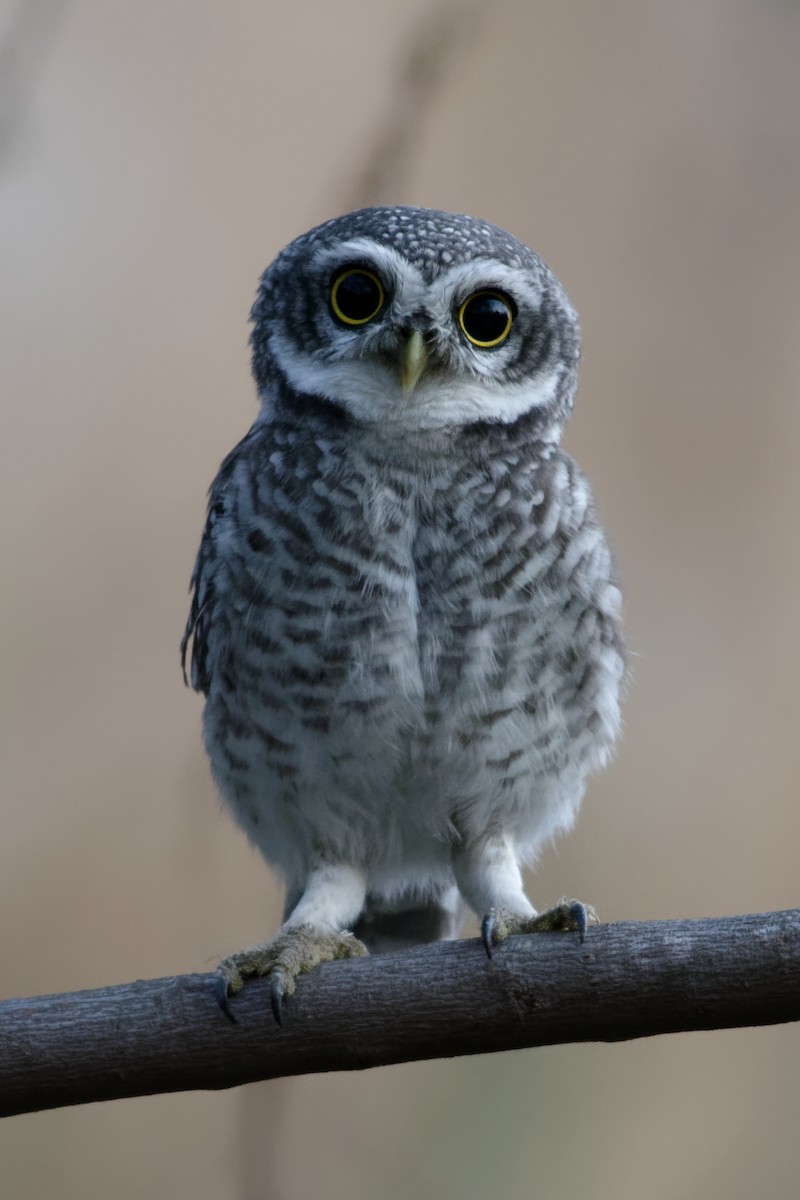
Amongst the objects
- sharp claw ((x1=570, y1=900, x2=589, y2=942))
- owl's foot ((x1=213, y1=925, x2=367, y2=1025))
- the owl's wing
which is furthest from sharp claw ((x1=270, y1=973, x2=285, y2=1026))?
the owl's wing

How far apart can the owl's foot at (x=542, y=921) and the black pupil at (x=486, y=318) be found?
1045 millimetres

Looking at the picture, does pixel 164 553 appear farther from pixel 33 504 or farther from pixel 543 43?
pixel 543 43

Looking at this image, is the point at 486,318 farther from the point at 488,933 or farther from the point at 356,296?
the point at 488,933

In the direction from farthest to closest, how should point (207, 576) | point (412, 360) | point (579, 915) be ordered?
point (207, 576)
point (412, 360)
point (579, 915)

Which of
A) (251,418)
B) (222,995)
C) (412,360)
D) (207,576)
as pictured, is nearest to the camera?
(222,995)

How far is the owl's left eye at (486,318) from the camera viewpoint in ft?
8.72

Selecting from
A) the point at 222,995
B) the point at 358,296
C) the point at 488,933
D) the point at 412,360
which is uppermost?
the point at 358,296

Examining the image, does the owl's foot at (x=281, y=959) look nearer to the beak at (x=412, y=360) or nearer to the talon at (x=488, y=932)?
the talon at (x=488, y=932)

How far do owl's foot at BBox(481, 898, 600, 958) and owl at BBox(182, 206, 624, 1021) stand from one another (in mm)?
73

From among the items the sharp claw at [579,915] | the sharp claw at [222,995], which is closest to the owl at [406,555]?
the sharp claw at [579,915]

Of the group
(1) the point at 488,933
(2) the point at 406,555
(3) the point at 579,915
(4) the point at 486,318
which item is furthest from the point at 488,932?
(4) the point at 486,318

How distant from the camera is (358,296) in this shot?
8.72 feet

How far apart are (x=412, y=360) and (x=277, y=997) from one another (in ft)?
3.56

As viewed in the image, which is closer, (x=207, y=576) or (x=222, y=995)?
(x=222, y=995)
